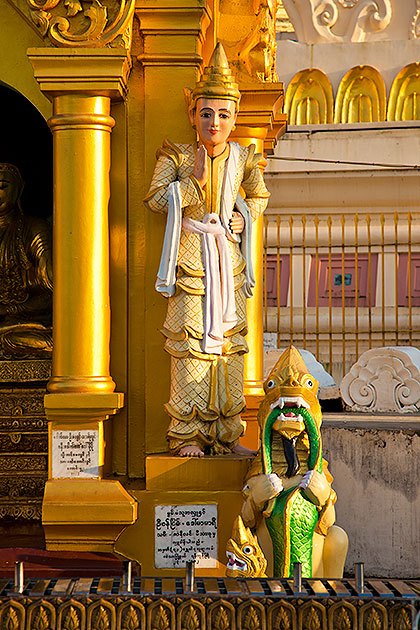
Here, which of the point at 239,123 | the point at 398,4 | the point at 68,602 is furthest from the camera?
the point at 398,4

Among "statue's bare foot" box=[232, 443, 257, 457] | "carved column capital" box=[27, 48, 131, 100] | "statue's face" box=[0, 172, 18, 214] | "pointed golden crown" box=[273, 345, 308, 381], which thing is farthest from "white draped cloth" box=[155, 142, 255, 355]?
"statue's face" box=[0, 172, 18, 214]

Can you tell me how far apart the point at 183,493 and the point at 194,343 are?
35.3 inches

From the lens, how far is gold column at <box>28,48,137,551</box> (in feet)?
20.3

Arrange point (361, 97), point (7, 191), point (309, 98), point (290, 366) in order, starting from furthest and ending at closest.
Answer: point (309, 98) < point (361, 97) < point (7, 191) < point (290, 366)

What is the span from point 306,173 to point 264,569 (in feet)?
27.9

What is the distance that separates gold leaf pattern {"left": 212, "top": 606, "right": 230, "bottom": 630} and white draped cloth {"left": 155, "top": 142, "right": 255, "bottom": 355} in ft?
7.09

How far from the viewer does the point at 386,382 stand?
9320 mm

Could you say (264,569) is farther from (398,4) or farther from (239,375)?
(398,4)

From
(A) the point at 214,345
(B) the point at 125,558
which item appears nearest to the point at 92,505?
(B) the point at 125,558

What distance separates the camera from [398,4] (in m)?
14.5

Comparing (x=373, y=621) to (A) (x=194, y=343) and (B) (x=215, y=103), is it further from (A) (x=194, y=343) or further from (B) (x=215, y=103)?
(B) (x=215, y=103)

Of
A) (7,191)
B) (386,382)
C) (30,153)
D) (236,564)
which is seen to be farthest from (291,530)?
(30,153)

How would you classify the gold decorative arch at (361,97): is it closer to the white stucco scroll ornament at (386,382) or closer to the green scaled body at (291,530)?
the white stucco scroll ornament at (386,382)

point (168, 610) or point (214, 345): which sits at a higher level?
point (214, 345)
